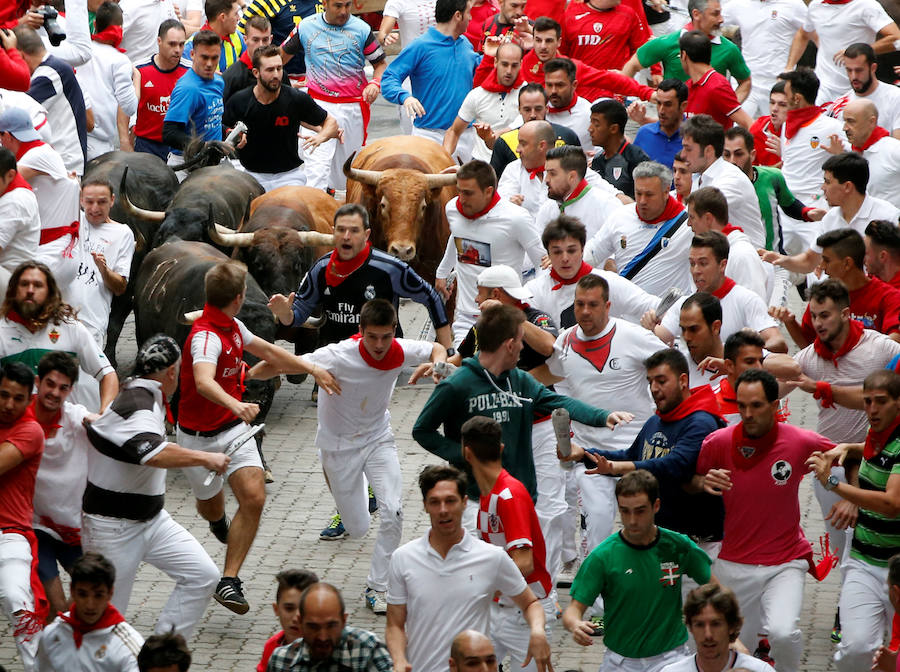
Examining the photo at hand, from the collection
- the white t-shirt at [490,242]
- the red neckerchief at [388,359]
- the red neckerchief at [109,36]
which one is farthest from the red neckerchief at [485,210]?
the red neckerchief at [109,36]

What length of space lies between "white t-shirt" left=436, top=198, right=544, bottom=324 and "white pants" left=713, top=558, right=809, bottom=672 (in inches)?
157

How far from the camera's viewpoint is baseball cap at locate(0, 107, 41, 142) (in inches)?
432

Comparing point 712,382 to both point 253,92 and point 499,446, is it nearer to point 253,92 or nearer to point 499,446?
point 499,446

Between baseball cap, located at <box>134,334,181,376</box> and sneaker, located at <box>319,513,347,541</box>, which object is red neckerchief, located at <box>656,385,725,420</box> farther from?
sneaker, located at <box>319,513,347,541</box>

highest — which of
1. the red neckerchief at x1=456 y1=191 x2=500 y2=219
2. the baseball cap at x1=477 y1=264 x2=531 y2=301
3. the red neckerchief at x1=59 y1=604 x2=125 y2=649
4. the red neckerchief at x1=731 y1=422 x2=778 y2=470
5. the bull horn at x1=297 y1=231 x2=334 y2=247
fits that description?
the red neckerchief at x1=731 y1=422 x2=778 y2=470

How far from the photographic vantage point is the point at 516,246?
11.6 m

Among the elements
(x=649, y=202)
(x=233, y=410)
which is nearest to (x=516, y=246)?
(x=649, y=202)

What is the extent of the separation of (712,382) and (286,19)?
10658 mm

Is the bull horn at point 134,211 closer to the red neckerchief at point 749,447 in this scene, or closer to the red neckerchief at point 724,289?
the red neckerchief at point 724,289

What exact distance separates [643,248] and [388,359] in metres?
2.44

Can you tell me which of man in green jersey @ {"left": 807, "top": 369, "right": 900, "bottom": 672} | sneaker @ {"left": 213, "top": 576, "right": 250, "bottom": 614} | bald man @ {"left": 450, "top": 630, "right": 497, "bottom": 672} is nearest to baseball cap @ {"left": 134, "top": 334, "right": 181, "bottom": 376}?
sneaker @ {"left": 213, "top": 576, "right": 250, "bottom": 614}

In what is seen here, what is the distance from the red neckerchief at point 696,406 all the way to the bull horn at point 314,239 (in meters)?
5.47

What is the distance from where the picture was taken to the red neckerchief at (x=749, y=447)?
26.1 ft

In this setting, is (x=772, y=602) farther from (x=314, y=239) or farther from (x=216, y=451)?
(x=314, y=239)
